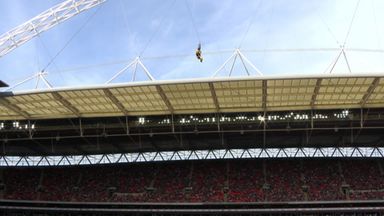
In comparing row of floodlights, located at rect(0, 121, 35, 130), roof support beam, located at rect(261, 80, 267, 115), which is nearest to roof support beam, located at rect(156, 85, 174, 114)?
roof support beam, located at rect(261, 80, 267, 115)

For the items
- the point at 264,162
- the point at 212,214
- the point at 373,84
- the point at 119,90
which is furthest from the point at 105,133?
the point at 373,84

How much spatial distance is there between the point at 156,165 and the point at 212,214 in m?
10.8

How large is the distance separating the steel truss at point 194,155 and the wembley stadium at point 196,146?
13 centimetres

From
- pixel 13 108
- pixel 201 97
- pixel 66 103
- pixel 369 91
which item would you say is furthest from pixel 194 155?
pixel 369 91

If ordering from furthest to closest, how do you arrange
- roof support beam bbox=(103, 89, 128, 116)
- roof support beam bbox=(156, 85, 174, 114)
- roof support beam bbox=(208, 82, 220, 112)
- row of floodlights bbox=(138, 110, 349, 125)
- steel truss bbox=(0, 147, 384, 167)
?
steel truss bbox=(0, 147, 384, 167)
row of floodlights bbox=(138, 110, 349, 125)
roof support beam bbox=(103, 89, 128, 116)
roof support beam bbox=(156, 85, 174, 114)
roof support beam bbox=(208, 82, 220, 112)

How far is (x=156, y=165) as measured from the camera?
62.8m

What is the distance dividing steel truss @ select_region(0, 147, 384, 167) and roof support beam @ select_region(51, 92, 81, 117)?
1746 cm

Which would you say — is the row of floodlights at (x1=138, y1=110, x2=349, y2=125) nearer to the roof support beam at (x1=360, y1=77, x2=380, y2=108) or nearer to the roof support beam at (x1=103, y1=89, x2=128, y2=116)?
the roof support beam at (x1=103, y1=89, x2=128, y2=116)

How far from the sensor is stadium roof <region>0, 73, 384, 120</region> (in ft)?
129

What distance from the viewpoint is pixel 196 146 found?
60656 mm

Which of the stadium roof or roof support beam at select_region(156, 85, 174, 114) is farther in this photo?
roof support beam at select_region(156, 85, 174, 114)

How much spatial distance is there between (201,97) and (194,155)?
68.0 feet

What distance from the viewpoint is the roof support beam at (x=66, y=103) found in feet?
137

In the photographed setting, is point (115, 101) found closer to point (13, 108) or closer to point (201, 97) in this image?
point (201, 97)
